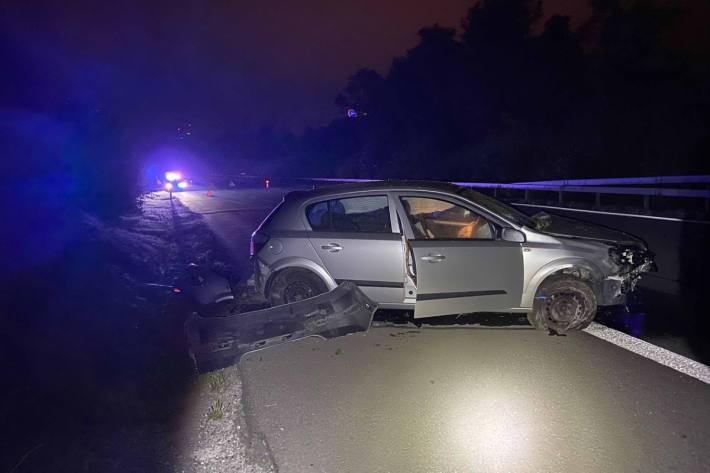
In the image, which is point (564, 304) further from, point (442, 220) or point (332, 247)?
point (332, 247)

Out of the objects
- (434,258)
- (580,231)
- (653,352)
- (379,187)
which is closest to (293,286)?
(379,187)

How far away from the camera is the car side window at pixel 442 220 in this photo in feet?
17.8

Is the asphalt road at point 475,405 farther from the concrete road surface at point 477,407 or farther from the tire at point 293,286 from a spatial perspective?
the tire at point 293,286

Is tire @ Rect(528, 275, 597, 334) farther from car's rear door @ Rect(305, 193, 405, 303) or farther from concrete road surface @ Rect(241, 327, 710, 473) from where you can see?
car's rear door @ Rect(305, 193, 405, 303)

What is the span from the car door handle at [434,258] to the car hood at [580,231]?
3.74 feet

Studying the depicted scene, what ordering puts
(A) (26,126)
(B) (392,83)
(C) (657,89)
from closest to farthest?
1. (A) (26,126)
2. (C) (657,89)
3. (B) (392,83)

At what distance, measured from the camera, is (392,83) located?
53.5 m

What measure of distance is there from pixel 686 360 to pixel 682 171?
18.1m

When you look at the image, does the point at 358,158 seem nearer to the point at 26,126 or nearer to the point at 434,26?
the point at 434,26

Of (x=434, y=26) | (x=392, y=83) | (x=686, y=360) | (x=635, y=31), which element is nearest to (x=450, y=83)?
(x=434, y=26)

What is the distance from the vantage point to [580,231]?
17.6 ft

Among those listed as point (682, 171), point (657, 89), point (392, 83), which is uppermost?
point (392, 83)

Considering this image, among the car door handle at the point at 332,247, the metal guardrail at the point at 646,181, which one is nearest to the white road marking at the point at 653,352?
the car door handle at the point at 332,247

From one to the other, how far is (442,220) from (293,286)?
2.10m
